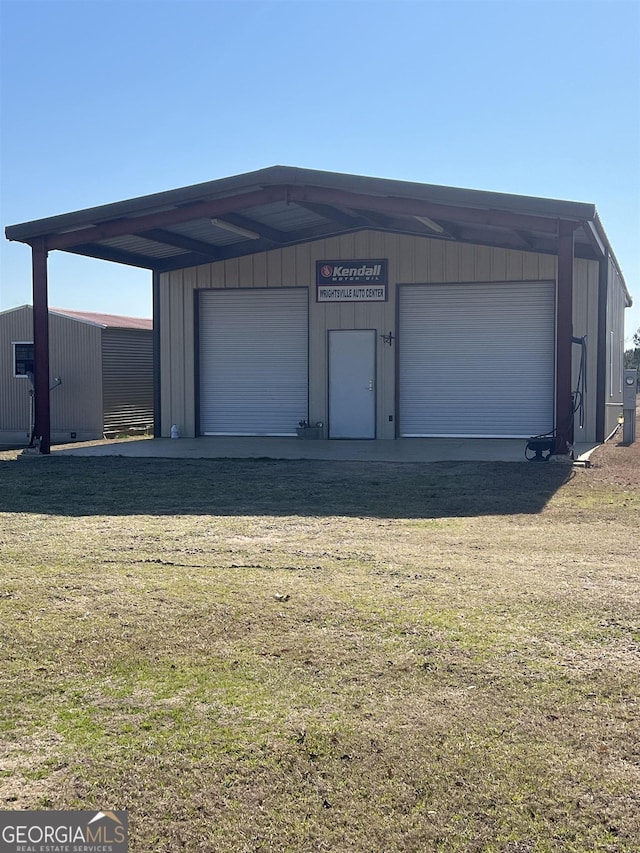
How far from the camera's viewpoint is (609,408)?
19.3 m

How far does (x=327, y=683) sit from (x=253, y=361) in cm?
1572

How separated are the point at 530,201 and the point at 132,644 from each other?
998 centimetres

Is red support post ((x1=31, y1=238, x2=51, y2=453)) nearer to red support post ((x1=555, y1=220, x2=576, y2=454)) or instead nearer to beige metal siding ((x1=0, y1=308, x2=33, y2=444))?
beige metal siding ((x1=0, y1=308, x2=33, y2=444))

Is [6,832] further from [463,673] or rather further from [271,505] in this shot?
[271,505]

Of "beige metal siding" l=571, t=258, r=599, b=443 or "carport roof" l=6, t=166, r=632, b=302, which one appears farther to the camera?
"beige metal siding" l=571, t=258, r=599, b=443

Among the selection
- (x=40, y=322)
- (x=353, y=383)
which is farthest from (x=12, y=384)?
(x=353, y=383)

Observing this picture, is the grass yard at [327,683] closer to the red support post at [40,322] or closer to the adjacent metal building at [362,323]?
the red support post at [40,322]

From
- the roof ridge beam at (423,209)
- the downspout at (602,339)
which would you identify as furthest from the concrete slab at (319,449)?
the roof ridge beam at (423,209)

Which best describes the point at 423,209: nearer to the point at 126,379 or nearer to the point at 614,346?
the point at 614,346

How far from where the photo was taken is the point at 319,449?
1645 cm

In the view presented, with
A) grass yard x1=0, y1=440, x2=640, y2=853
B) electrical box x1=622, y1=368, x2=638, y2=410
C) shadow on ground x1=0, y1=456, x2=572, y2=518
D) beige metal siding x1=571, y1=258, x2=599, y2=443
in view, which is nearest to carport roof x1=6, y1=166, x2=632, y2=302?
beige metal siding x1=571, y1=258, x2=599, y2=443

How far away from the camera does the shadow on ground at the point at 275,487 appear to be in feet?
31.3

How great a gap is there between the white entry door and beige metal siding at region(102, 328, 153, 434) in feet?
17.6

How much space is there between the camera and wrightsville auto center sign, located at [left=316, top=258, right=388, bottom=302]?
61.2ft
